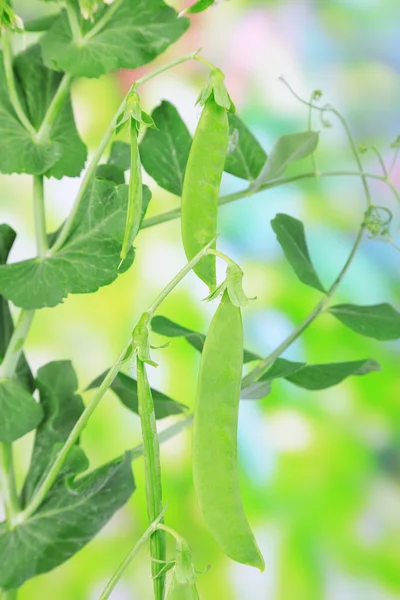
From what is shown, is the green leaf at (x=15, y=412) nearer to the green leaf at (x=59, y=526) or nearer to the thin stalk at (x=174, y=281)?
the green leaf at (x=59, y=526)

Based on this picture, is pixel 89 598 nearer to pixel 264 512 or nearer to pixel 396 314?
pixel 264 512

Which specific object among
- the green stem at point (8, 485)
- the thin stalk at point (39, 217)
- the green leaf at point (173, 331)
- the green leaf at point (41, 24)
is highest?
the green leaf at point (41, 24)

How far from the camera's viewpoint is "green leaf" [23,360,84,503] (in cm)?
80

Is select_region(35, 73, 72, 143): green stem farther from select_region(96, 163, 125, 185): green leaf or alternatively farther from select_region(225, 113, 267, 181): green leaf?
select_region(225, 113, 267, 181): green leaf

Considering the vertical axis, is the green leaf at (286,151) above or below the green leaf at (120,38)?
below

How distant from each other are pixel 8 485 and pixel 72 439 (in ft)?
0.67

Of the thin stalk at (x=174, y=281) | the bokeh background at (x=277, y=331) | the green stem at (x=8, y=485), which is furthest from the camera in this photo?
A: the bokeh background at (x=277, y=331)

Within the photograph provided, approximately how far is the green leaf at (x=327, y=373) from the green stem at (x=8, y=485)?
10.7 inches

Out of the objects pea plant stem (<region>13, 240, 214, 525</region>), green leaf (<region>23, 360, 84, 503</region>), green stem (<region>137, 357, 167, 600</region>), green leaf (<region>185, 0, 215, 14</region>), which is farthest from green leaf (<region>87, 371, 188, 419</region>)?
green leaf (<region>185, 0, 215, 14</region>)

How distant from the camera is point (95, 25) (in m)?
0.75

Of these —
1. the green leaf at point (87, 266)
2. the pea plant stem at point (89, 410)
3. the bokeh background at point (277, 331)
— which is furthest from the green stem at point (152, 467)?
the bokeh background at point (277, 331)

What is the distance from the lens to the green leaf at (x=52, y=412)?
2.64 feet

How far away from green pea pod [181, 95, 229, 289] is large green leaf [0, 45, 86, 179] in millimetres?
194

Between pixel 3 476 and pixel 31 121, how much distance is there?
329mm
